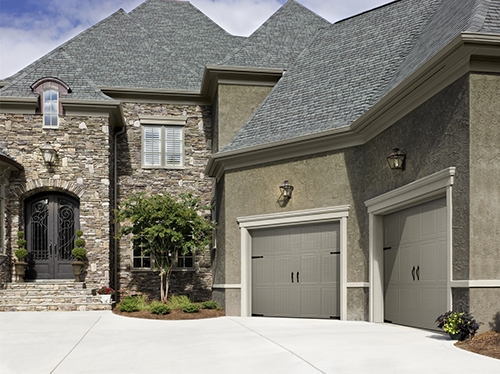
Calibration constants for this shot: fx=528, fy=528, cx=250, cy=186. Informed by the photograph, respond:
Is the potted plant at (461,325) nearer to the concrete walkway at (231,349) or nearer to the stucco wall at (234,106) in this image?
the concrete walkway at (231,349)

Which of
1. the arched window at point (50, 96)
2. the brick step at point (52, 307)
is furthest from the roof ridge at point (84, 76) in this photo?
the brick step at point (52, 307)

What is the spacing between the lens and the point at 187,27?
67.1 feet

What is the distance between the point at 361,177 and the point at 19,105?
10.6 m

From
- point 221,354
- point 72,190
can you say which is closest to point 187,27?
point 72,190

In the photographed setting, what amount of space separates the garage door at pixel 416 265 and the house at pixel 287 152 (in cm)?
Result: 4

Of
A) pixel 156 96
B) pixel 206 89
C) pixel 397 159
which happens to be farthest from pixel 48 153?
pixel 397 159

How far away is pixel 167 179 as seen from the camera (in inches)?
690

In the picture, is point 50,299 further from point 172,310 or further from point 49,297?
point 172,310

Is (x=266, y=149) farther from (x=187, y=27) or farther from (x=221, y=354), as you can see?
(x=187, y=27)

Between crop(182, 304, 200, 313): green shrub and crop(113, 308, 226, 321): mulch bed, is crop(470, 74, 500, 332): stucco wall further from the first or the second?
crop(182, 304, 200, 313): green shrub

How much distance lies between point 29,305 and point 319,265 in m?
7.59

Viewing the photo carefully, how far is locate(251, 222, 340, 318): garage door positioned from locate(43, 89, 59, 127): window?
7.39 m

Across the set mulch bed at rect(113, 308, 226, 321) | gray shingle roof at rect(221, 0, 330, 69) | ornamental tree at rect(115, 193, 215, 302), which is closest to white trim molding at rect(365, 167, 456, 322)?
mulch bed at rect(113, 308, 226, 321)

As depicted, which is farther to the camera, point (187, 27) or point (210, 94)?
point (187, 27)
